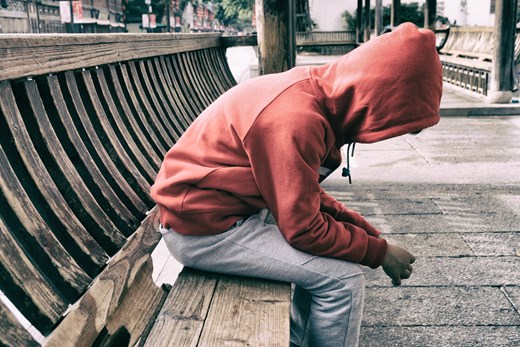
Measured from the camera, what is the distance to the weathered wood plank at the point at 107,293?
1579 mm

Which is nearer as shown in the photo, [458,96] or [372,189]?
[372,189]

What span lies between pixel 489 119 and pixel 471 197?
4080 millimetres

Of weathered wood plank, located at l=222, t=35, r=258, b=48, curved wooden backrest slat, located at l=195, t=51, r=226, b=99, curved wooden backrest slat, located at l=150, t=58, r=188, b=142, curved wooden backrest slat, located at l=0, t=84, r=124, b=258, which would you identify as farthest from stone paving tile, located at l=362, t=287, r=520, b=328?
weathered wood plank, located at l=222, t=35, r=258, b=48

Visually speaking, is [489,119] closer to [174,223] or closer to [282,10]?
[282,10]

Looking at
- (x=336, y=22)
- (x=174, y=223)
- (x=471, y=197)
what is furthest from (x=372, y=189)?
(x=336, y=22)

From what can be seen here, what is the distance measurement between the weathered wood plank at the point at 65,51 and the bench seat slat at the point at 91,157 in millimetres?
94

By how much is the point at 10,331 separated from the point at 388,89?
3.91ft

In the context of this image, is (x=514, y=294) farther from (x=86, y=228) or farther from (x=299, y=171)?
(x=86, y=228)

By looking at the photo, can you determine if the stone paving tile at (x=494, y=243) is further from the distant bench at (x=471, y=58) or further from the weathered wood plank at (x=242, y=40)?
the distant bench at (x=471, y=58)

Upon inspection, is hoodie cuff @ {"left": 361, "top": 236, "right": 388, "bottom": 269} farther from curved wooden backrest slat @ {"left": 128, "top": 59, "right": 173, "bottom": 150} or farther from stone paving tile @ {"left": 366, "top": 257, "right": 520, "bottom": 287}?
curved wooden backrest slat @ {"left": 128, "top": 59, "right": 173, "bottom": 150}

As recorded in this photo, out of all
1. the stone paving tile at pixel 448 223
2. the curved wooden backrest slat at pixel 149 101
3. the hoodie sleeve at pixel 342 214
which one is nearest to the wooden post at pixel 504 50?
the stone paving tile at pixel 448 223

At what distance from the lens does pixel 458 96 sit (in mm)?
10391

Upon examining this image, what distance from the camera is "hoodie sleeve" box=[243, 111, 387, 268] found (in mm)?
1751

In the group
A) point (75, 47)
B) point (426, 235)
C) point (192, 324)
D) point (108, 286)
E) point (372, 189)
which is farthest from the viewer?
point (372, 189)
